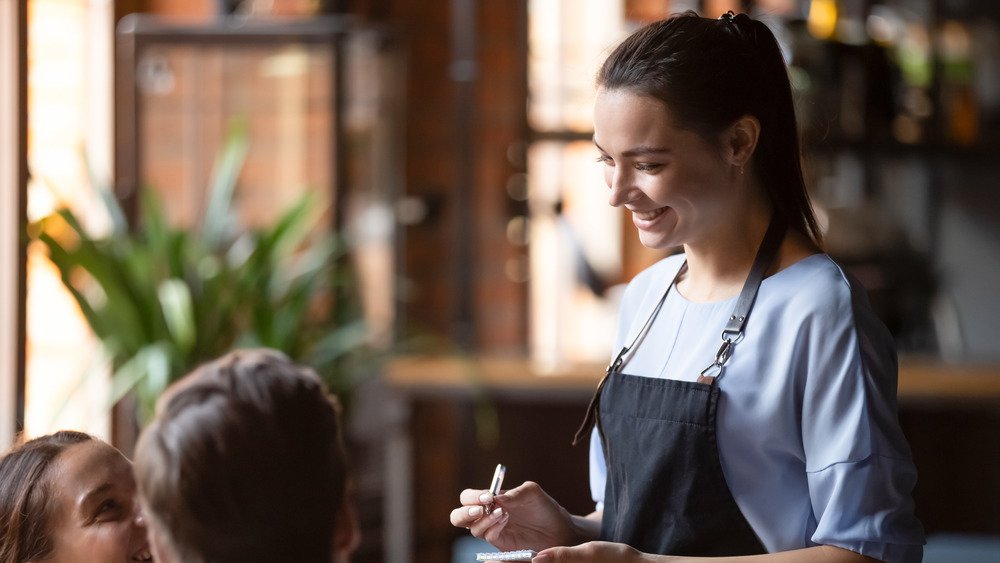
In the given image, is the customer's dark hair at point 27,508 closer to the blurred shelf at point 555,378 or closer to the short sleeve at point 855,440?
the short sleeve at point 855,440

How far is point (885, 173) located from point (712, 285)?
10.3ft

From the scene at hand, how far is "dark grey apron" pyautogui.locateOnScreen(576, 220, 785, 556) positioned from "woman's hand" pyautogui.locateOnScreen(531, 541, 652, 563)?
0.34 ft

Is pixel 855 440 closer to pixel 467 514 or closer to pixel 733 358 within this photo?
pixel 733 358

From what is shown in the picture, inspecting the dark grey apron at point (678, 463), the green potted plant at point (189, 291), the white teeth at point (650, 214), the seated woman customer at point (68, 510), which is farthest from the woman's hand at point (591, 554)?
the green potted plant at point (189, 291)

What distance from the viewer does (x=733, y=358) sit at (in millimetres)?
1251

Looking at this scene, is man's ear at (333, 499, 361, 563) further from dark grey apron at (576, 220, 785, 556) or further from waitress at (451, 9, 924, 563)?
dark grey apron at (576, 220, 785, 556)

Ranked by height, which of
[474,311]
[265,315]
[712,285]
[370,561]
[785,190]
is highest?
[785,190]

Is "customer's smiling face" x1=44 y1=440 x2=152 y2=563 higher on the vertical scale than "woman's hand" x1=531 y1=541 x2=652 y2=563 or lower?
lower

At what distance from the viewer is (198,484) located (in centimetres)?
102

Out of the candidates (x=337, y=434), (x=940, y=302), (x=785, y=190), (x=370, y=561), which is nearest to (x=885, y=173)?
(x=940, y=302)

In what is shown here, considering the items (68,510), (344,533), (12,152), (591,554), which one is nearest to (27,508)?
(68,510)

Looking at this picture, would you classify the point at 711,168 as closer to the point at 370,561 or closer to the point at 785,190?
the point at 785,190

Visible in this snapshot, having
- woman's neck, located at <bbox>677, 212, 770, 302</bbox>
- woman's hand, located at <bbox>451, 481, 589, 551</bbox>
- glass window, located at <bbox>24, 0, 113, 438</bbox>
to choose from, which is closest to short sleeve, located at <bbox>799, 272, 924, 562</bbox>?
woman's neck, located at <bbox>677, 212, 770, 302</bbox>

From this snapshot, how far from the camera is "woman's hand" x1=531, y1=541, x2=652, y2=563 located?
1.15 metres
